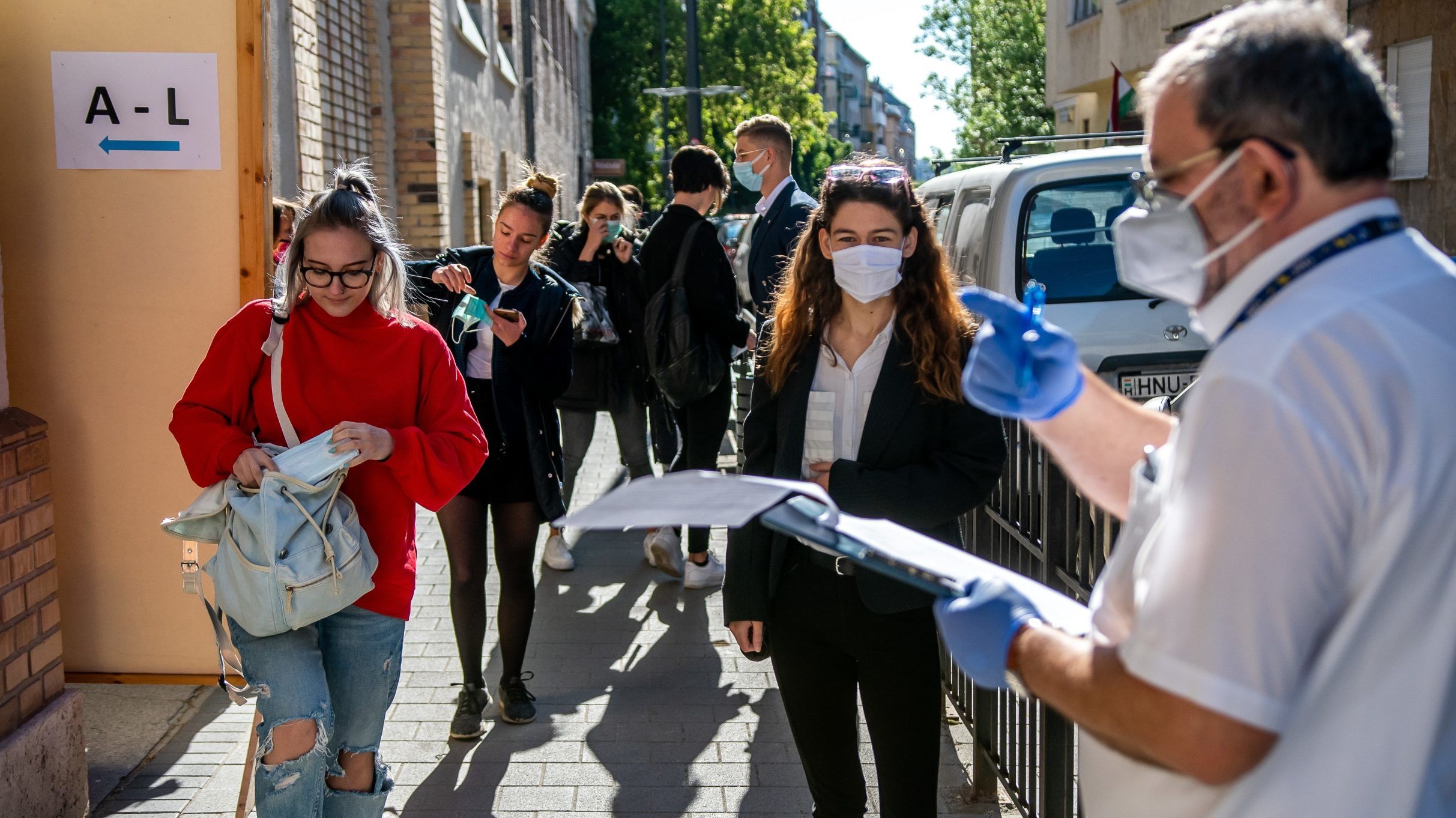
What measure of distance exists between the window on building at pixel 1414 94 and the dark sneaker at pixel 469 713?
10.2 metres

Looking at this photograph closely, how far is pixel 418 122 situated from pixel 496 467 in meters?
7.51

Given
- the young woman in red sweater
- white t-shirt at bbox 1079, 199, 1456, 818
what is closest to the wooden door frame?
the young woman in red sweater

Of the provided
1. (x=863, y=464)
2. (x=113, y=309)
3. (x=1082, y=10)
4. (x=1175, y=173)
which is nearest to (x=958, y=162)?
(x=113, y=309)

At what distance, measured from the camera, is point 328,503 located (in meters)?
Result: 3.01

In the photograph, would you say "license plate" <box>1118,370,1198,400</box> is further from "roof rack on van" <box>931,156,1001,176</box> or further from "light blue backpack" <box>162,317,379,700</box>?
"light blue backpack" <box>162,317,379,700</box>

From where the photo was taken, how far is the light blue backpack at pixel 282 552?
2934 millimetres

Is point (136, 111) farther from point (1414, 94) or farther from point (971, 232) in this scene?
point (1414, 94)

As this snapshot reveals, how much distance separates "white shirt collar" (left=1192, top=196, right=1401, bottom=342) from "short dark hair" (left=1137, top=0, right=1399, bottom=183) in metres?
0.04

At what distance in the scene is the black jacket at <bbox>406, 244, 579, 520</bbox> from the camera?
15.4 ft

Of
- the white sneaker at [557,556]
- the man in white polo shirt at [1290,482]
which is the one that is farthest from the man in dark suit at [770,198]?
the man in white polo shirt at [1290,482]

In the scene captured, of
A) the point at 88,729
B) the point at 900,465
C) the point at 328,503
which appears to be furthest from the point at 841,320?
the point at 88,729

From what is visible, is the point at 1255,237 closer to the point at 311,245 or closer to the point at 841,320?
the point at 841,320

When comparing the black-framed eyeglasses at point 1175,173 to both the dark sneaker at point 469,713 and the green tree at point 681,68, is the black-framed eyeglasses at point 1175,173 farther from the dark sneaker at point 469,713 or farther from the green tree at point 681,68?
the green tree at point 681,68

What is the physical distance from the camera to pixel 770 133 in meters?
6.44
